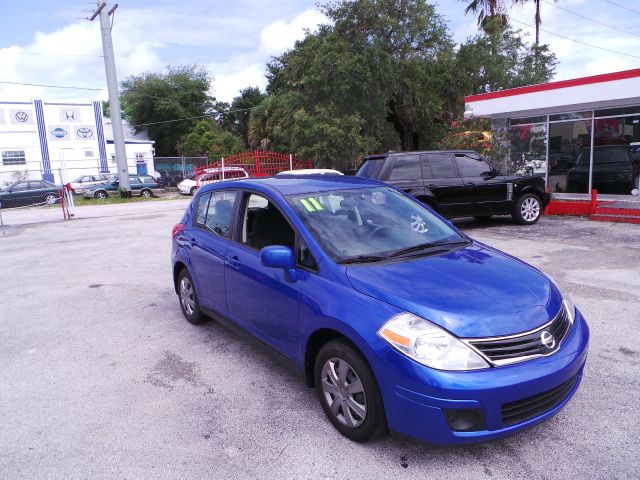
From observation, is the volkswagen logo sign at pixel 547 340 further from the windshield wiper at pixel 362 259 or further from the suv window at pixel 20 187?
the suv window at pixel 20 187

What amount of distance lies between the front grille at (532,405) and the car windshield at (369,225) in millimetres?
1240

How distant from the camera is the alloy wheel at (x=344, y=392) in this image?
9.41 feet

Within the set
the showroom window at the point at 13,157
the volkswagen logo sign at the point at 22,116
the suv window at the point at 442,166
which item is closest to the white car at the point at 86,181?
the showroom window at the point at 13,157

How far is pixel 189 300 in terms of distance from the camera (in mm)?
5246

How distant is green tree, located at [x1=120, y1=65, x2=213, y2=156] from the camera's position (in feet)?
173

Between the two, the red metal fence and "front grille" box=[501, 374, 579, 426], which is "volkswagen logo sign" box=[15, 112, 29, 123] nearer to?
the red metal fence

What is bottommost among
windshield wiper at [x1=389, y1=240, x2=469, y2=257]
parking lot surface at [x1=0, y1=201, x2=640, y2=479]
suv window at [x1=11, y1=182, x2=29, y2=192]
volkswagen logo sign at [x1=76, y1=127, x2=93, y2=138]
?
parking lot surface at [x1=0, y1=201, x2=640, y2=479]

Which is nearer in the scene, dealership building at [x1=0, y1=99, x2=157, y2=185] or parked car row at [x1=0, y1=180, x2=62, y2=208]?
parked car row at [x1=0, y1=180, x2=62, y2=208]

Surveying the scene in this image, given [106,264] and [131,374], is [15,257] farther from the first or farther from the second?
[131,374]

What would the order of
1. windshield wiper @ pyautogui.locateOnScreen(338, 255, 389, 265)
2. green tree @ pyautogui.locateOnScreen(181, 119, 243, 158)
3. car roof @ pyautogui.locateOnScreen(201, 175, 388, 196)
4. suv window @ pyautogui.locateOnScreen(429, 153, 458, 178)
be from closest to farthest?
windshield wiper @ pyautogui.locateOnScreen(338, 255, 389, 265)
car roof @ pyautogui.locateOnScreen(201, 175, 388, 196)
suv window @ pyautogui.locateOnScreen(429, 153, 458, 178)
green tree @ pyautogui.locateOnScreen(181, 119, 243, 158)

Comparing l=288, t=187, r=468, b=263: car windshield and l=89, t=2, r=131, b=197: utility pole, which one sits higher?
l=89, t=2, r=131, b=197: utility pole

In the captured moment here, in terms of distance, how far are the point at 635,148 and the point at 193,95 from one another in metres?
49.8

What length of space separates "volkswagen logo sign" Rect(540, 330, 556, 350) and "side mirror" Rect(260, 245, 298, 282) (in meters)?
1.57

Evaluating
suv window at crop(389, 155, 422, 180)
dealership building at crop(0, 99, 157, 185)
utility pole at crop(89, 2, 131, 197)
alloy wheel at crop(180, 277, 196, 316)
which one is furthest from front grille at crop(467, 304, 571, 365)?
dealership building at crop(0, 99, 157, 185)
